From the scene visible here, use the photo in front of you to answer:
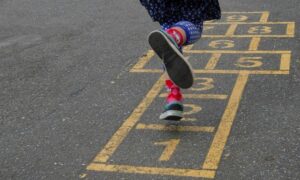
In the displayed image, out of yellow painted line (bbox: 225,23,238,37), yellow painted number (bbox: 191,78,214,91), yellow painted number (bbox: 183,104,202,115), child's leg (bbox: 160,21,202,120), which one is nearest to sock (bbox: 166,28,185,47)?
child's leg (bbox: 160,21,202,120)

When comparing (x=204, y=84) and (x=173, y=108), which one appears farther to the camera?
(x=204, y=84)

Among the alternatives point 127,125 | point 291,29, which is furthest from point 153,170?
point 291,29

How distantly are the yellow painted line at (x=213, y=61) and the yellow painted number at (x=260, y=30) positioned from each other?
102 cm

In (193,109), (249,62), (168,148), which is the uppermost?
(168,148)

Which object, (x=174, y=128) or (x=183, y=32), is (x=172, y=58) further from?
(x=174, y=128)

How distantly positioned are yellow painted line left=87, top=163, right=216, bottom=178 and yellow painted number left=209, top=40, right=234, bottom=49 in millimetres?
2924

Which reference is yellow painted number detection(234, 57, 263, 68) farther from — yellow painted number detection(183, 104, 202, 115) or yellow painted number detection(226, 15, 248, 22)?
yellow painted number detection(226, 15, 248, 22)

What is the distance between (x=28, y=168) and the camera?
364 centimetres

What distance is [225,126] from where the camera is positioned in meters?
4.06

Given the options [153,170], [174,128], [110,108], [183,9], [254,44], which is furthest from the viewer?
[254,44]

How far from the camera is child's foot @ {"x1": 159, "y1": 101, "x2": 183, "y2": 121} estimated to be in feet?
13.2

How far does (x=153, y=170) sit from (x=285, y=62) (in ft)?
8.24

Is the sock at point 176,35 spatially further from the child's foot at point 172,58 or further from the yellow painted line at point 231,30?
the yellow painted line at point 231,30

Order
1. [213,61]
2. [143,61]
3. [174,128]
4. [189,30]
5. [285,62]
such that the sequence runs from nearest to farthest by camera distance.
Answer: [189,30] < [174,128] < [285,62] < [213,61] < [143,61]
